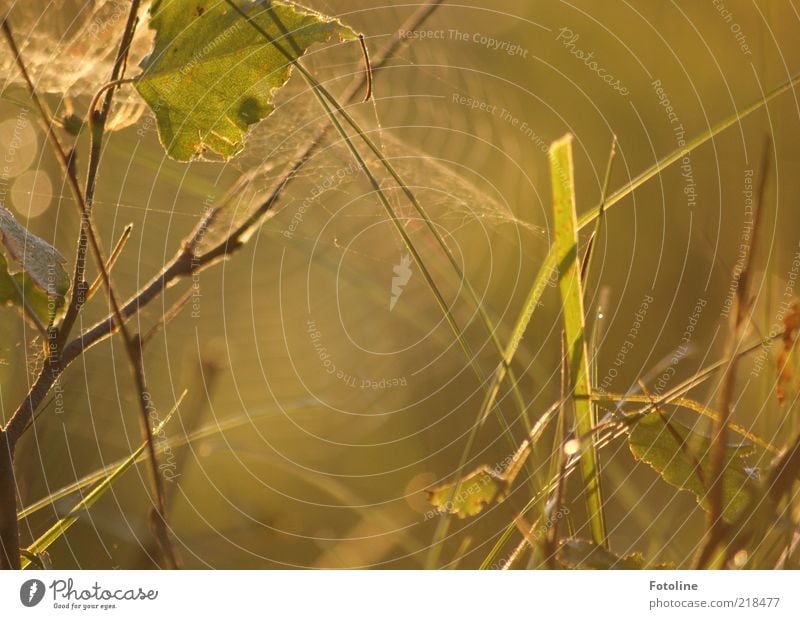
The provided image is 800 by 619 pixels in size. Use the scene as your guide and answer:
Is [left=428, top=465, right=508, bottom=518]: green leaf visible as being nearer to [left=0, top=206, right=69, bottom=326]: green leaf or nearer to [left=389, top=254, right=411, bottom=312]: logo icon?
[left=389, top=254, right=411, bottom=312]: logo icon

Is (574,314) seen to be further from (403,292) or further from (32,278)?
(32,278)

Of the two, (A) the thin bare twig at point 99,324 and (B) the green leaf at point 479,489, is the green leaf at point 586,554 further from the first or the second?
(A) the thin bare twig at point 99,324

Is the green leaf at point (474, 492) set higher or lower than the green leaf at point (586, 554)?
higher

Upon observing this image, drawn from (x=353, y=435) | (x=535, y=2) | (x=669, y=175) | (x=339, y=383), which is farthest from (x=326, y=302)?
(x=669, y=175)
